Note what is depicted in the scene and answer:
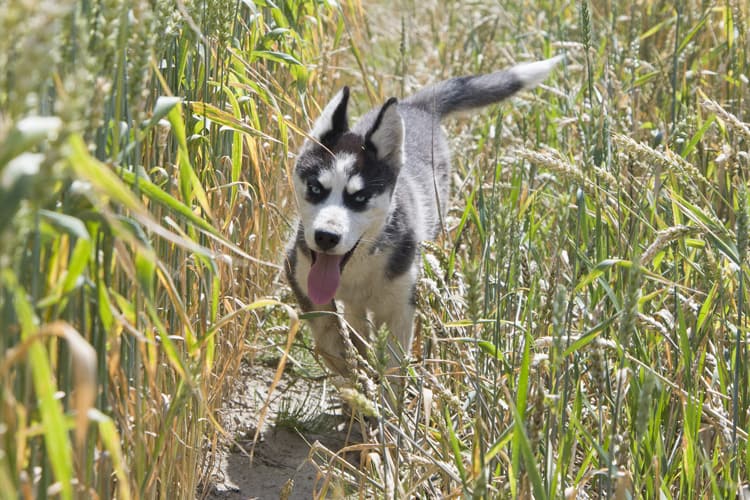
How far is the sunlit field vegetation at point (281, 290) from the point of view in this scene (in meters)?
1.37

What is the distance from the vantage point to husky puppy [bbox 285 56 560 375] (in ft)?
11.2

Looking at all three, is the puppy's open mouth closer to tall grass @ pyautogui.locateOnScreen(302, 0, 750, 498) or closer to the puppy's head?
the puppy's head

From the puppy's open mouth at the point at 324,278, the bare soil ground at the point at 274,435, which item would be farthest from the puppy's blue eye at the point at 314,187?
the bare soil ground at the point at 274,435

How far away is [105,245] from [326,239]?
1588 millimetres

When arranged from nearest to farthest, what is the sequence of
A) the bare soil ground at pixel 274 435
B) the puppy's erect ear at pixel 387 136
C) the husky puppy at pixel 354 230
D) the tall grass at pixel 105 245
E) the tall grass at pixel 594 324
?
1. the tall grass at pixel 105 245
2. the tall grass at pixel 594 324
3. the bare soil ground at pixel 274 435
4. the husky puppy at pixel 354 230
5. the puppy's erect ear at pixel 387 136

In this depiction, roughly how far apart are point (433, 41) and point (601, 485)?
14.1 feet

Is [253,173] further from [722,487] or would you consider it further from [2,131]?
[2,131]

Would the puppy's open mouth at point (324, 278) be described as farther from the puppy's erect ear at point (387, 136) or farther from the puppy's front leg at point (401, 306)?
the puppy's erect ear at point (387, 136)

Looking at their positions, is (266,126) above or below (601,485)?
above

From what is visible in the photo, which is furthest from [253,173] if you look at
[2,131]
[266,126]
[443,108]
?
[2,131]

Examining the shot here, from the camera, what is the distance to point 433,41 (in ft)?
20.2

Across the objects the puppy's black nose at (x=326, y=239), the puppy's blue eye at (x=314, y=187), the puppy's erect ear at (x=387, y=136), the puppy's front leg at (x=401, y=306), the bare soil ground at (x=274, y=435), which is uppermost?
the puppy's erect ear at (x=387, y=136)

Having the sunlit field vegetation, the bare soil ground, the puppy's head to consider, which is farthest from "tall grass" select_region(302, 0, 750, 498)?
the puppy's head

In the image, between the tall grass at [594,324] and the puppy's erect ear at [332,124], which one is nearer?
the tall grass at [594,324]
